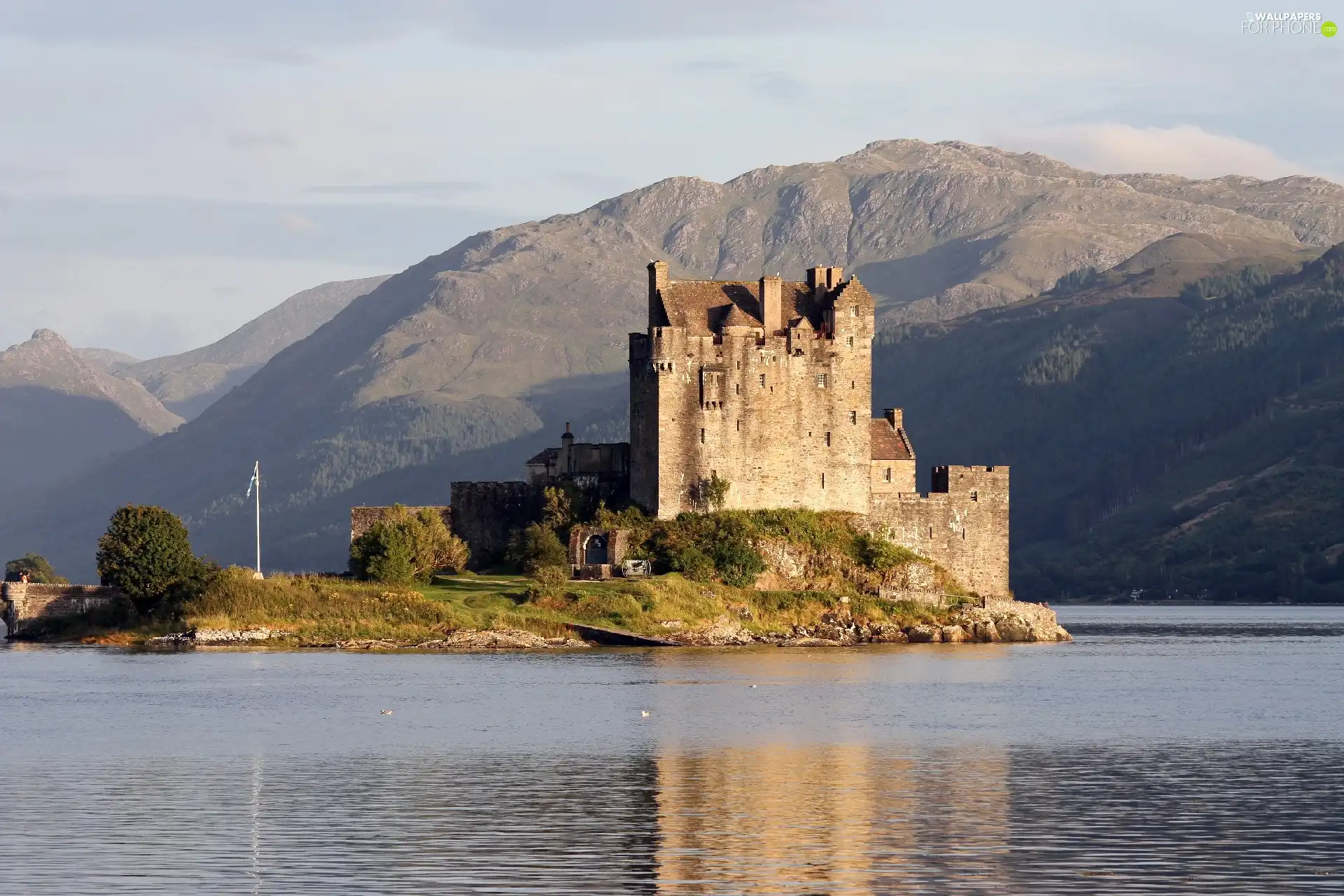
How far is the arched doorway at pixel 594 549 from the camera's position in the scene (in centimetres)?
11450

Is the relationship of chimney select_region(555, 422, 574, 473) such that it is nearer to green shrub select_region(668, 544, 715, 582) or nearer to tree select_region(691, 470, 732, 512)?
tree select_region(691, 470, 732, 512)

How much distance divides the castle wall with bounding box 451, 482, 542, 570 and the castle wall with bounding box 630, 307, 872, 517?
7.18 meters

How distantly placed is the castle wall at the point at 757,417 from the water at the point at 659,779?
1971 cm

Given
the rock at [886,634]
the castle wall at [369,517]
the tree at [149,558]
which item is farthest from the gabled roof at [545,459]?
the tree at [149,558]

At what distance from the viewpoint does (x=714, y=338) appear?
115938 millimetres

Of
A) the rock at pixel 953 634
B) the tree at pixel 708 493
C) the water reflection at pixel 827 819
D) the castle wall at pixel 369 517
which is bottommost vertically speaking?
the water reflection at pixel 827 819

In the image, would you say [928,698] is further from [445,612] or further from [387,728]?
[445,612]

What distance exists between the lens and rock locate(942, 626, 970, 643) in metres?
116

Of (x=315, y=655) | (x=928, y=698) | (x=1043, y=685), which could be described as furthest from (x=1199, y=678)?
(x=315, y=655)

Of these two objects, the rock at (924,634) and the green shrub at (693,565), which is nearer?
the green shrub at (693,565)

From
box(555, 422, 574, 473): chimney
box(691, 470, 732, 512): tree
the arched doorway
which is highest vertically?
box(555, 422, 574, 473): chimney

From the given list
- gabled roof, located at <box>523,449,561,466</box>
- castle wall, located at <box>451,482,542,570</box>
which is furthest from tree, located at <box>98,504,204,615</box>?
gabled roof, located at <box>523,449,561,466</box>

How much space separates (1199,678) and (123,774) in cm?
5705

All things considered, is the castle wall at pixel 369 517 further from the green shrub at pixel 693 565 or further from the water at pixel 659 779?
the water at pixel 659 779
